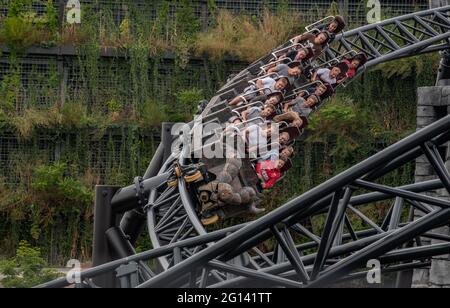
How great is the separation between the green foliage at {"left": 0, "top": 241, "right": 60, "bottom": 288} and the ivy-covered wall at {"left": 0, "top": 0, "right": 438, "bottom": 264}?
295 cm

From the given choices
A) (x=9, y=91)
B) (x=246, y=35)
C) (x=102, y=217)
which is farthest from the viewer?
(x=246, y=35)

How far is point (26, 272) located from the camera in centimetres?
1504

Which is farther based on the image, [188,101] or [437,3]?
[188,101]

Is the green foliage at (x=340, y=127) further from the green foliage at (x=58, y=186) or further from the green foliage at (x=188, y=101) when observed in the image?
the green foliage at (x=58, y=186)

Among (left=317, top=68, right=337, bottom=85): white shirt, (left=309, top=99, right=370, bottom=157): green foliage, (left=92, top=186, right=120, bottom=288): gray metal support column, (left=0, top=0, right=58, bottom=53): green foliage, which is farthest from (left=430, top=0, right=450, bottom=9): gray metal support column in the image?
(left=0, top=0, right=58, bottom=53): green foliage

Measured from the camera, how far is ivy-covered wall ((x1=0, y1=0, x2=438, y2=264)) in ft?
62.2

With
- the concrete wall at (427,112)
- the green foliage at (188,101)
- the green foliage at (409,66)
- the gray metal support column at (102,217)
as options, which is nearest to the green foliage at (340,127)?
the green foliage at (409,66)

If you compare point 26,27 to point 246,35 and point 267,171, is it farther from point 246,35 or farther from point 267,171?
point 267,171

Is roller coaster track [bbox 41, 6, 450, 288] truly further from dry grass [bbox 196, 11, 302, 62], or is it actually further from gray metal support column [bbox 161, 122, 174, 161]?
dry grass [bbox 196, 11, 302, 62]

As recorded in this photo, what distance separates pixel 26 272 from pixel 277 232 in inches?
296

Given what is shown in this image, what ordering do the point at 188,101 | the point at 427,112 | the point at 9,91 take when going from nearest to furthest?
the point at 427,112
the point at 9,91
the point at 188,101

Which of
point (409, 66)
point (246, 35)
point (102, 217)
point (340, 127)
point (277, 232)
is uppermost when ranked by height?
point (246, 35)

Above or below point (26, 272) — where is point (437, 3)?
above

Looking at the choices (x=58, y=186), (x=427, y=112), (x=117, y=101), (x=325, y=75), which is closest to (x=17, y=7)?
(x=117, y=101)
